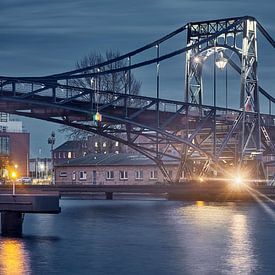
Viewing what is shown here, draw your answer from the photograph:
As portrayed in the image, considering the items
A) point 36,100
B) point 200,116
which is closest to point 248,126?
point 200,116

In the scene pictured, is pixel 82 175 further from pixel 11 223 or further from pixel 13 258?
pixel 13 258

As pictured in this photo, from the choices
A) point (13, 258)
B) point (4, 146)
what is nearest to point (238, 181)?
point (13, 258)

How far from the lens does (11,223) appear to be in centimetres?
4622

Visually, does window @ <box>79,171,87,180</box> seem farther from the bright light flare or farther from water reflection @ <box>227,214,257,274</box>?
water reflection @ <box>227,214,257,274</box>

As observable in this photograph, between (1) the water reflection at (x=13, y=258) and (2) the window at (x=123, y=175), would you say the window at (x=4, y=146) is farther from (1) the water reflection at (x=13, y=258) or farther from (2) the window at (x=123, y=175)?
(1) the water reflection at (x=13, y=258)

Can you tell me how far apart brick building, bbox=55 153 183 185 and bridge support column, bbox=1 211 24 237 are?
7570cm

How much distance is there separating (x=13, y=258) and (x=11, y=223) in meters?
10.4

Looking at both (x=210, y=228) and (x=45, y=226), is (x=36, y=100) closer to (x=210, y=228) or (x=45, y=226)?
(x=45, y=226)

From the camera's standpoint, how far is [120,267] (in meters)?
33.9

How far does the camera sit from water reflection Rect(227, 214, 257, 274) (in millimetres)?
33556

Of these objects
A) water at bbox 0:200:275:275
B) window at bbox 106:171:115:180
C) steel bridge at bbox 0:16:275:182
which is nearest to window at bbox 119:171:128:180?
window at bbox 106:171:115:180

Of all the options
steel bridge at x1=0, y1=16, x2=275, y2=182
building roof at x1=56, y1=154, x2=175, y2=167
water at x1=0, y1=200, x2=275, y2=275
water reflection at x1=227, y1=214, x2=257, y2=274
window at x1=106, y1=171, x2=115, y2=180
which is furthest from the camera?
window at x1=106, y1=171, x2=115, y2=180

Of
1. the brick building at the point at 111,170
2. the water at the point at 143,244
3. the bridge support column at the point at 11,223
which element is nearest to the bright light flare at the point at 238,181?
the water at the point at 143,244

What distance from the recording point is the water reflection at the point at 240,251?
33.6 metres
